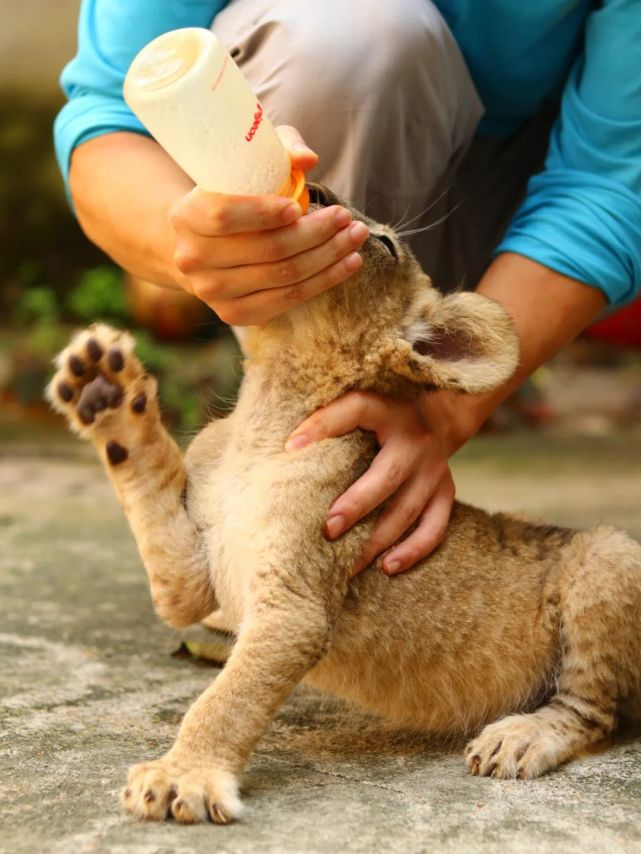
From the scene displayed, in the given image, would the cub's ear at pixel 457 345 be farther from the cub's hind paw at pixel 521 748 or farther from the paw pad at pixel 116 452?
the cub's hind paw at pixel 521 748

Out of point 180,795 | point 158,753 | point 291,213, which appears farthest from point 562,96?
point 180,795

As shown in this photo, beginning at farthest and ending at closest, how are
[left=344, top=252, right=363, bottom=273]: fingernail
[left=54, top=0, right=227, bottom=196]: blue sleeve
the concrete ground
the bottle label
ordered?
[left=54, top=0, right=227, bottom=196]: blue sleeve, [left=344, top=252, right=363, bottom=273]: fingernail, the bottle label, the concrete ground

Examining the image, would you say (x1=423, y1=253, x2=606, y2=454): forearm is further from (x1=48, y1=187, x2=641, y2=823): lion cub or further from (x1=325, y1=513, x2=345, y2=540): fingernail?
(x1=325, y1=513, x2=345, y2=540): fingernail

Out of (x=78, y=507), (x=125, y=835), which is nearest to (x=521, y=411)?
(x=78, y=507)

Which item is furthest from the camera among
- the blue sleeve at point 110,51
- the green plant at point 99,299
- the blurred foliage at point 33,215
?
the blurred foliage at point 33,215

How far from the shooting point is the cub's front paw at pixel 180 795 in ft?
6.82

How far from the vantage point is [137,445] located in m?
2.72

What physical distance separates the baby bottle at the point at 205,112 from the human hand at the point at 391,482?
2.06 feet

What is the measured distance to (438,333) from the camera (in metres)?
2.74

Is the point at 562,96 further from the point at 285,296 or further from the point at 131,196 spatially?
the point at 285,296

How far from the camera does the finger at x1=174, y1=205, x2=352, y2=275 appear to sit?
2.37m

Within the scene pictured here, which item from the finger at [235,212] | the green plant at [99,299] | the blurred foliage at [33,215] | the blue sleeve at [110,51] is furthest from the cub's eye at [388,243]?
the blurred foliage at [33,215]

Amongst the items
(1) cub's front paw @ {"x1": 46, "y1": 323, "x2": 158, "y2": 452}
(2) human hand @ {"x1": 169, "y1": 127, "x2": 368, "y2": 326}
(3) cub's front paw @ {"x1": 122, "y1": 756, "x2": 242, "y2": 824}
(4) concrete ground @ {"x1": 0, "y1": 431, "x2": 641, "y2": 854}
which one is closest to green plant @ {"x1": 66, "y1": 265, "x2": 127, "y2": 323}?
(4) concrete ground @ {"x1": 0, "y1": 431, "x2": 641, "y2": 854}

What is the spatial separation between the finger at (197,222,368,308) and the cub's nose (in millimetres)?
157
